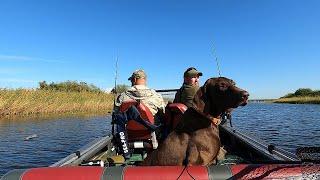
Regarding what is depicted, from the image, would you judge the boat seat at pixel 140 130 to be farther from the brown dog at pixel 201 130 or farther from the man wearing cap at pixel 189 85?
the brown dog at pixel 201 130

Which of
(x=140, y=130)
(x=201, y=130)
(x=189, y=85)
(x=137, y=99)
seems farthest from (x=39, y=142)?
(x=201, y=130)

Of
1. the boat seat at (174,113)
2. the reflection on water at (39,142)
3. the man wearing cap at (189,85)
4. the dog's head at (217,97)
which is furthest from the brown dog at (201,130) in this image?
the reflection on water at (39,142)

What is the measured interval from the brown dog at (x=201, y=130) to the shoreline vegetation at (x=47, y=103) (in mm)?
21302

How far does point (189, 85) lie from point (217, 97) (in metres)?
2.07

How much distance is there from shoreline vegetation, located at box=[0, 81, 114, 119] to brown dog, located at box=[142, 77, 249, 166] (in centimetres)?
2130

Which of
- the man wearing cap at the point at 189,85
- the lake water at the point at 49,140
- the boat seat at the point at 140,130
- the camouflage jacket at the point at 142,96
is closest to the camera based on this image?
A: the man wearing cap at the point at 189,85

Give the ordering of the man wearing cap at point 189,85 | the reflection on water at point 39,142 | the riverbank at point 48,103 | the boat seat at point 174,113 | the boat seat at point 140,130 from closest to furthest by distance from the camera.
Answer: the boat seat at point 174,113 → the man wearing cap at point 189,85 → the boat seat at point 140,130 → the reflection on water at point 39,142 → the riverbank at point 48,103

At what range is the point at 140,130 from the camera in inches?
259

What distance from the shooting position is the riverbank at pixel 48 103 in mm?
23902

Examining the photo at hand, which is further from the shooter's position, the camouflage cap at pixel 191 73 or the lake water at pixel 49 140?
the lake water at pixel 49 140

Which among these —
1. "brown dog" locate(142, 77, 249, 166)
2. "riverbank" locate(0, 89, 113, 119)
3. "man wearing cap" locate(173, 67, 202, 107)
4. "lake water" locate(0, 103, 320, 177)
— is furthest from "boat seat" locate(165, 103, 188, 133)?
"riverbank" locate(0, 89, 113, 119)

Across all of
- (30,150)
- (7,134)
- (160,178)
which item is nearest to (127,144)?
(160,178)

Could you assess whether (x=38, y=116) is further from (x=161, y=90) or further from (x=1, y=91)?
(x=161, y=90)

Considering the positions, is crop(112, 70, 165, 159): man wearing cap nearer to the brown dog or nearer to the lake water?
the brown dog
